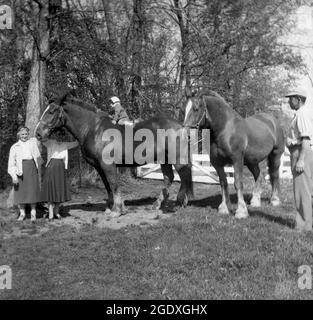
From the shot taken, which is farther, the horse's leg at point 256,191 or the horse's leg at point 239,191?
the horse's leg at point 256,191

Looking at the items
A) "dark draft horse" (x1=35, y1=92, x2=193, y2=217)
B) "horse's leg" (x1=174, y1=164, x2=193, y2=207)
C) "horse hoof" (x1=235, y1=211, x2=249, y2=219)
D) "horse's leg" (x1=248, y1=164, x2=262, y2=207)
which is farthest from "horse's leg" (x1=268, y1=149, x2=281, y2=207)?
"dark draft horse" (x1=35, y1=92, x2=193, y2=217)

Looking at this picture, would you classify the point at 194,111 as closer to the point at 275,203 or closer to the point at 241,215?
the point at 241,215

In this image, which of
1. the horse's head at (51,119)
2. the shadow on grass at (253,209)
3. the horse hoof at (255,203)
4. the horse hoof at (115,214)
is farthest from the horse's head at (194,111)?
the horse's head at (51,119)

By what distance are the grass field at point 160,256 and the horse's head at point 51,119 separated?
1786mm

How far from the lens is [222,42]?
55.7 ft

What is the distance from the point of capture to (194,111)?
7785 millimetres

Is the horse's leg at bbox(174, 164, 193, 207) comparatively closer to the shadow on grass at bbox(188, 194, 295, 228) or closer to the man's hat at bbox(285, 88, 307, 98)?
the shadow on grass at bbox(188, 194, 295, 228)

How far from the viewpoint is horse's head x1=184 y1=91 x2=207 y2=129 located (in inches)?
306

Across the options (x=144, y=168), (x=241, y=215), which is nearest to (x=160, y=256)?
(x=241, y=215)

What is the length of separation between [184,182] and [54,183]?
280 cm

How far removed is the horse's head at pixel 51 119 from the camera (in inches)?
327

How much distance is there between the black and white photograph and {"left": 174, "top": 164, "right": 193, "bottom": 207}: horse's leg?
3cm

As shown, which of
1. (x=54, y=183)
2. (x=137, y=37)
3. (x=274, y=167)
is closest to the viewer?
(x=54, y=183)

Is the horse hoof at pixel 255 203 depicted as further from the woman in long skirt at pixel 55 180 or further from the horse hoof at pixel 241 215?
the woman in long skirt at pixel 55 180
